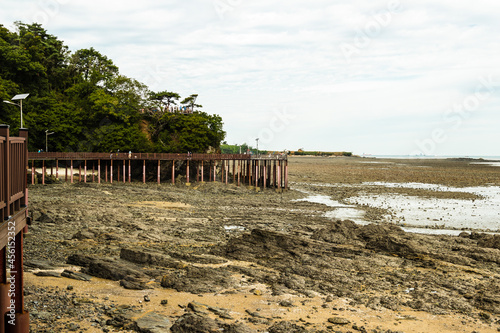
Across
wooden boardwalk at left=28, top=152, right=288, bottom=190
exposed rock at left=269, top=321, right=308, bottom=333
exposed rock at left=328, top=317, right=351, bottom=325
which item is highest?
wooden boardwalk at left=28, top=152, right=288, bottom=190

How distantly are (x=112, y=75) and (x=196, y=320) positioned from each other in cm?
7509

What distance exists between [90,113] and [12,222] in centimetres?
5872

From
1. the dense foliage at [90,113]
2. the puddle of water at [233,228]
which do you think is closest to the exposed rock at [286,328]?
the puddle of water at [233,228]

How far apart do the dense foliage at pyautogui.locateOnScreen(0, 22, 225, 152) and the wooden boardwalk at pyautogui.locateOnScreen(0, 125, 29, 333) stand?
168ft

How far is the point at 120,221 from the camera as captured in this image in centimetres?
2508

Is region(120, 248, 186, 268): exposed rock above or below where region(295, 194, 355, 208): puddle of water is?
above

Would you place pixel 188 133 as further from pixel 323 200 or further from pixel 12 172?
pixel 12 172

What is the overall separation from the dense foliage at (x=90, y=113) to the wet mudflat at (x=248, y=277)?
35.3 m

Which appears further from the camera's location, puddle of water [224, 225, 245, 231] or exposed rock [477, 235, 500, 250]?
puddle of water [224, 225, 245, 231]

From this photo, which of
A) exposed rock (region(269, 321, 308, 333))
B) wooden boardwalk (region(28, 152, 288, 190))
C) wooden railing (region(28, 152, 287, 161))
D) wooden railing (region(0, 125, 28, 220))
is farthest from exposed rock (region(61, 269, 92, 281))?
wooden railing (region(28, 152, 287, 161))

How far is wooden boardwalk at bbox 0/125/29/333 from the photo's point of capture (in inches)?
295

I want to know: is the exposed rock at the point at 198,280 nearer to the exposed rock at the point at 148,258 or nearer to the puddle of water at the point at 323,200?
the exposed rock at the point at 148,258

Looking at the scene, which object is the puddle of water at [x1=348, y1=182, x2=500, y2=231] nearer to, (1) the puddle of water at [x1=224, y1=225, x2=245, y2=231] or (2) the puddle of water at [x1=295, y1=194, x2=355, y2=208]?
(2) the puddle of water at [x1=295, y1=194, x2=355, y2=208]

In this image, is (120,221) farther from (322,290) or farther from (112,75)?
(112,75)
